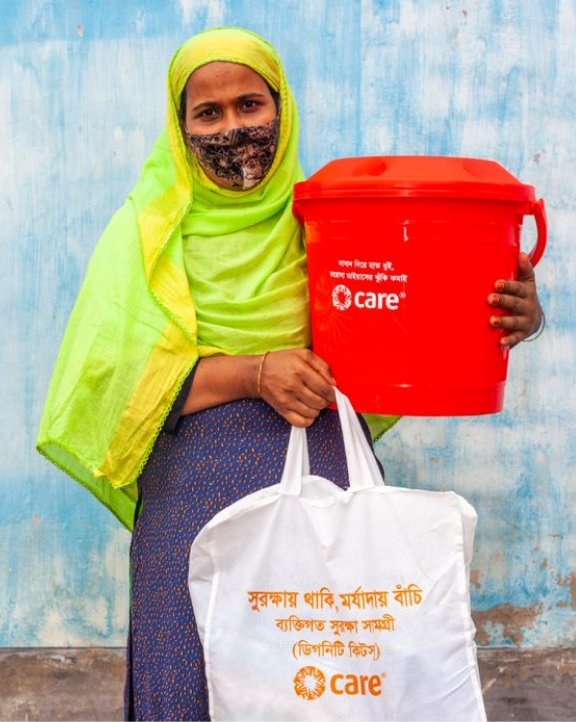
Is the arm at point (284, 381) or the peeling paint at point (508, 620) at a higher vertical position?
the arm at point (284, 381)

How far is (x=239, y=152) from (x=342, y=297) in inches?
14.2

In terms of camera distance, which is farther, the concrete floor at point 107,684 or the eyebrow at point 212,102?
the concrete floor at point 107,684

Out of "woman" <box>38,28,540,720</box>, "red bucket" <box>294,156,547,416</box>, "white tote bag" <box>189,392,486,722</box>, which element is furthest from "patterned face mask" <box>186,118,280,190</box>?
"white tote bag" <box>189,392,486,722</box>

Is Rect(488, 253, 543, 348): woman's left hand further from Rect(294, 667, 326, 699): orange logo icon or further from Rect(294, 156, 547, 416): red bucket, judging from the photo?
Rect(294, 667, 326, 699): orange logo icon

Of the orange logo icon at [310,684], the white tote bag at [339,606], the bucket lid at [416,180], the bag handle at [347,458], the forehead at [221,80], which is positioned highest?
the forehead at [221,80]

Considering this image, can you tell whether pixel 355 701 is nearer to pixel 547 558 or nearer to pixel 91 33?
pixel 547 558

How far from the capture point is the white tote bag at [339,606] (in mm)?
1913

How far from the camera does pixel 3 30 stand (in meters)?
3.00

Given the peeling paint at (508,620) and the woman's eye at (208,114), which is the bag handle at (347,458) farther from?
the peeling paint at (508,620)

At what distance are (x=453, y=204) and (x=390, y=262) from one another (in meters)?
0.14

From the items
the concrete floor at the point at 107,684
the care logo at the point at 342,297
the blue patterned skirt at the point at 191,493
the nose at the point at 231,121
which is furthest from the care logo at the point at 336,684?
the concrete floor at the point at 107,684

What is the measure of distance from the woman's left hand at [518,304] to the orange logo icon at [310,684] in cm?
64

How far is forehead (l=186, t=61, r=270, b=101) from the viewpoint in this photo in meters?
2.09

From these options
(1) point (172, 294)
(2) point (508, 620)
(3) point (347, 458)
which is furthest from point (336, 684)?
(2) point (508, 620)
